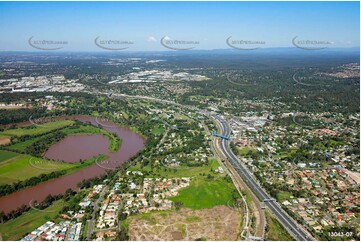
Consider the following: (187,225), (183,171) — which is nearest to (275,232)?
(187,225)

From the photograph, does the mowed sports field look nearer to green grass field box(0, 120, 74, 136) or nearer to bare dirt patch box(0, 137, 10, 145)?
bare dirt patch box(0, 137, 10, 145)

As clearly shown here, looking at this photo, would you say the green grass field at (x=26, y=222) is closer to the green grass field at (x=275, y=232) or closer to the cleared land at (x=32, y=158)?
the cleared land at (x=32, y=158)

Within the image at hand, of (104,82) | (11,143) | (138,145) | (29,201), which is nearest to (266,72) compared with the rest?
(104,82)

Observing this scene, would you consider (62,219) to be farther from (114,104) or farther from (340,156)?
(114,104)

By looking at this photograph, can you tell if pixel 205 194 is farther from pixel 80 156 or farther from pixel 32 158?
pixel 32 158

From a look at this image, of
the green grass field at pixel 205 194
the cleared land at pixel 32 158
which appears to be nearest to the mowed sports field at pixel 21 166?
the cleared land at pixel 32 158

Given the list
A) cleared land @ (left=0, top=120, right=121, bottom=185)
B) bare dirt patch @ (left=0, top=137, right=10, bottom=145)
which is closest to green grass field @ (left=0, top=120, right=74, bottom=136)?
cleared land @ (left=0, top=120, right=121, bottom=185)

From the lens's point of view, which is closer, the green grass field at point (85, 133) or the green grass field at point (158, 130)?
the green grass field at point (85, 133)

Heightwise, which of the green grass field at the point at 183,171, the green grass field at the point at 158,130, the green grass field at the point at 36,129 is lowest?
the green grass field at the point at 183,171
